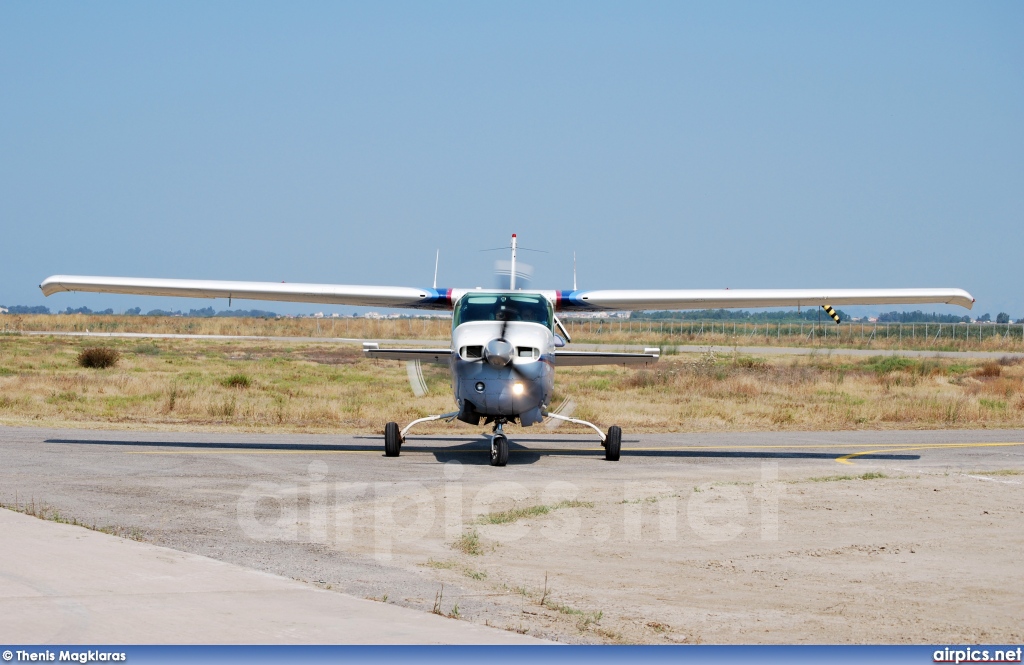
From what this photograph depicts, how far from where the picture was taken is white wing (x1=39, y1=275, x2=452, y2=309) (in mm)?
21062

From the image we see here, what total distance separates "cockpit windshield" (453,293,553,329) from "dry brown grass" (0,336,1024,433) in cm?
397

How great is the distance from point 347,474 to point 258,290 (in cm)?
715

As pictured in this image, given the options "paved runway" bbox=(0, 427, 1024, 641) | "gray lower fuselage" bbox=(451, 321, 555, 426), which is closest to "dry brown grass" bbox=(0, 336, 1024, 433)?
"paved runway" bbox=(0, 427, 1024, 641)

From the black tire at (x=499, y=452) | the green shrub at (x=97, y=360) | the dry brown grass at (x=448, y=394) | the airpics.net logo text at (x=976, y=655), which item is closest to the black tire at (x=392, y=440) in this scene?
the black tire at (x=499, y=452)

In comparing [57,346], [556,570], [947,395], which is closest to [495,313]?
[556,570]

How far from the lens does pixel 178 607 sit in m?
6.65

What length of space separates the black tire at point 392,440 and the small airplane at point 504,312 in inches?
0.7

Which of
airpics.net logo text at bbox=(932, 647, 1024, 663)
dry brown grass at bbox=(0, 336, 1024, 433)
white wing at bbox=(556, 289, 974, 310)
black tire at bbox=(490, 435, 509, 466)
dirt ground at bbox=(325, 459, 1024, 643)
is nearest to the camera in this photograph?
airpics.net logo text at bbox=(932, 647, 1024, 663)

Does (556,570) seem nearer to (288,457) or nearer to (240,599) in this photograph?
(240,599)

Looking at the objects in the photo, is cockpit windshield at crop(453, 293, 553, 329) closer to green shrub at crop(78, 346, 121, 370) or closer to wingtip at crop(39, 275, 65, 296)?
wingtip at crop(39, 275, 65, 296)

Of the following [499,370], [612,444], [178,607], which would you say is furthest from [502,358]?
[178,607]

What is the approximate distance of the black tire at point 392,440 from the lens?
18344mm

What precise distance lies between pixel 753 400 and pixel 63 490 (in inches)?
887

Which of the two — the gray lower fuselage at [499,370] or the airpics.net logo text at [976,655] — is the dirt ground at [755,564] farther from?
the gray lower fuselage at [499,370]
